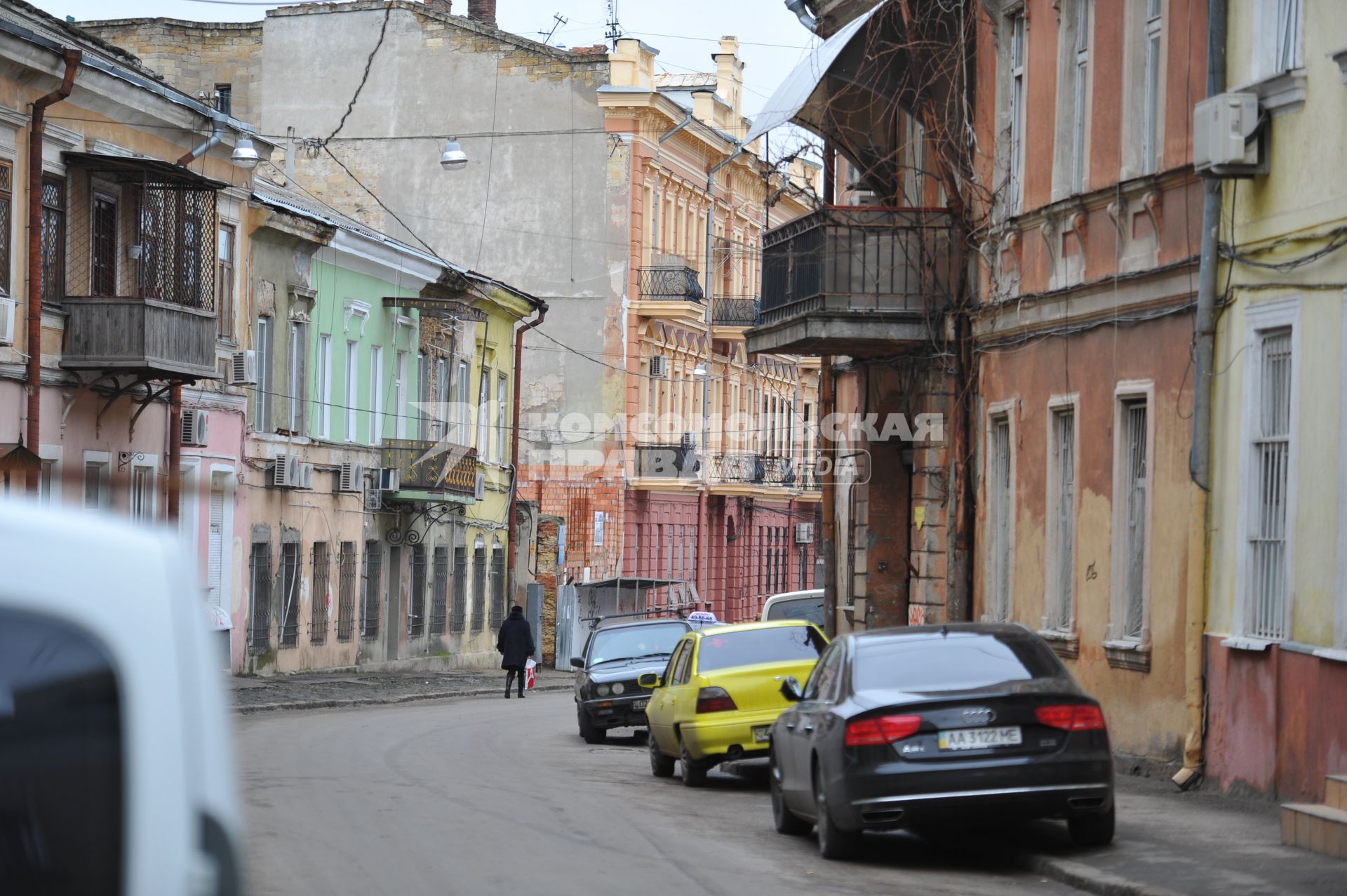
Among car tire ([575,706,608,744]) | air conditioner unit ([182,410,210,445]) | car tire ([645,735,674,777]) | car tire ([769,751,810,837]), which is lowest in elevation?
car tire ([575,706,608,744])

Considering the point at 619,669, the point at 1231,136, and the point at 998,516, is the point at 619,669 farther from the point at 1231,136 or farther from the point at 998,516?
the point at 1231,136

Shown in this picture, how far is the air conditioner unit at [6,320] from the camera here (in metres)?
26.9

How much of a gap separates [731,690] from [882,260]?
21.7 ft

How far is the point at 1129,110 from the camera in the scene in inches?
701

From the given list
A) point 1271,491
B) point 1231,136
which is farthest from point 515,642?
point 1231,136

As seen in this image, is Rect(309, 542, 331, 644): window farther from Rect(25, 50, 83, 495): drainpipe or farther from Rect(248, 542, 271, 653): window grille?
Rect(25, 50, 83, 495): drainpipe

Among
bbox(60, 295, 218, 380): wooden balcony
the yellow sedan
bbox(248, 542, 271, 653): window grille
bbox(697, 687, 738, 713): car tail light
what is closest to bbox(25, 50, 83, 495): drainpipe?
bbox(60, 295, 218, 380): wooden balcony

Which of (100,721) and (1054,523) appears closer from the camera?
(100,721)

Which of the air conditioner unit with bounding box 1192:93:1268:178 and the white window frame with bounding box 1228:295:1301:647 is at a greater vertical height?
the air conditioner unit with bounding box 1192:93:1268:178

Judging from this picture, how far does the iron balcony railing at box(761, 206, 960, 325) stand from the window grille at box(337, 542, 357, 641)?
64.1 feet

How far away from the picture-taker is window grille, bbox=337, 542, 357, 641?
40.1 m

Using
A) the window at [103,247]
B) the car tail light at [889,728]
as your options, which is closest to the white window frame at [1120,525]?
the car tail light at [889,728]

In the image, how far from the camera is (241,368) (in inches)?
1375

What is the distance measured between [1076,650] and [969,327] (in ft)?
15.8
